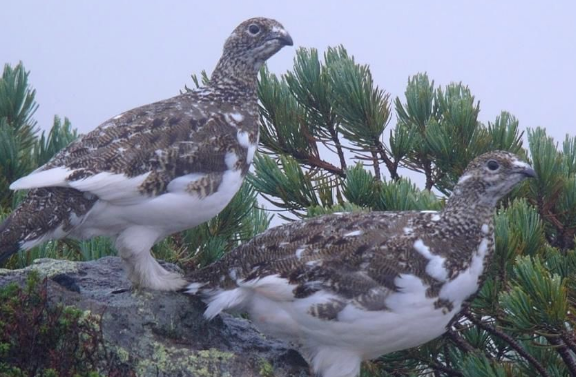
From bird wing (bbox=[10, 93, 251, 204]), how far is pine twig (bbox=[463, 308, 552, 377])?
1.05 m

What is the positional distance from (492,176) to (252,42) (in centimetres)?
122

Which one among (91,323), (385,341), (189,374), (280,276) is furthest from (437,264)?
(91,323)

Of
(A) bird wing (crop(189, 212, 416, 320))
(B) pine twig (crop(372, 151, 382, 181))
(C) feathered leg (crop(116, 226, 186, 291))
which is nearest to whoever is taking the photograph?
(A) bird wing (crop(189, 212, 416, 320))

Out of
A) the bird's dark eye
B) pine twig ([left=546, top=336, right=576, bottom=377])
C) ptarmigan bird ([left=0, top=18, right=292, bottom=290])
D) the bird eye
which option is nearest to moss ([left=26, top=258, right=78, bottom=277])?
ptarmigan bird ([left=0, top=18, right=292, bottom=290])

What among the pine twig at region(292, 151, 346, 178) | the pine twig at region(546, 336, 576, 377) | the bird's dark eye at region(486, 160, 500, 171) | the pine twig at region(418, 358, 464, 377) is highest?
the pine twig at region(292, 151, 346, 178)

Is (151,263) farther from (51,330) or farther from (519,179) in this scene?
(519,179)

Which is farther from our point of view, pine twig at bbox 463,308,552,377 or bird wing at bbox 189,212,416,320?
pine twig at bbox 463,308,552,377

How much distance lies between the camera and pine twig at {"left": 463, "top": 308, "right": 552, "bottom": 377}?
376 cm

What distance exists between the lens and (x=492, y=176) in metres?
3.84

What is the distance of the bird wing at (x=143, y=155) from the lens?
3.79 meters

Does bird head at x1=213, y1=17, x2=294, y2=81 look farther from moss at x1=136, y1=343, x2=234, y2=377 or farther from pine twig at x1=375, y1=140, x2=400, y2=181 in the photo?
moss at x1=136, y1=343, x2=234, y2=377

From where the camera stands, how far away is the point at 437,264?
362 centimetres

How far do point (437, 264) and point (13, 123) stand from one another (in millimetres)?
2928

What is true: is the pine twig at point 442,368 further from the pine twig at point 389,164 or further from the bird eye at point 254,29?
the bird eye at point 254,29
